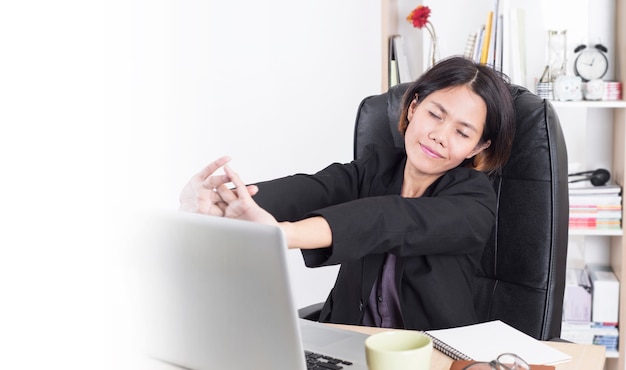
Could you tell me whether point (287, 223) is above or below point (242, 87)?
below

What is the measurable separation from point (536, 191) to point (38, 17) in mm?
1002

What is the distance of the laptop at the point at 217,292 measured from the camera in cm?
89

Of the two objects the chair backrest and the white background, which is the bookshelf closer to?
the white background

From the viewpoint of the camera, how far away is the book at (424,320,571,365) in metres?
1.16

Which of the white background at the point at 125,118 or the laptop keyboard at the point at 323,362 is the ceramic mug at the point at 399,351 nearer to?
the laptop keyboard at the point at 323,362

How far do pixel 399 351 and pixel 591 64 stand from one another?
90.1 inches

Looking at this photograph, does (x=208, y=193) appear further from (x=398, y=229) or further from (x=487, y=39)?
(x=487, y=39)

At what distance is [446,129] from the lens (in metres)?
1.56

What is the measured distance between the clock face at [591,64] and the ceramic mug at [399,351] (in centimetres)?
223

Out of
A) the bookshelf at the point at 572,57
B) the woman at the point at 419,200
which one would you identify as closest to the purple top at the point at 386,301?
the woman at the point at 419,200

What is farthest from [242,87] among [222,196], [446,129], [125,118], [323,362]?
[323,362]

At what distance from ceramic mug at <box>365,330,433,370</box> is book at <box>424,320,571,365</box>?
18 centimetres

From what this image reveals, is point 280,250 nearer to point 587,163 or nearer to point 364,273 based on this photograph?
point 364,273

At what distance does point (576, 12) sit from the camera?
3031mm
